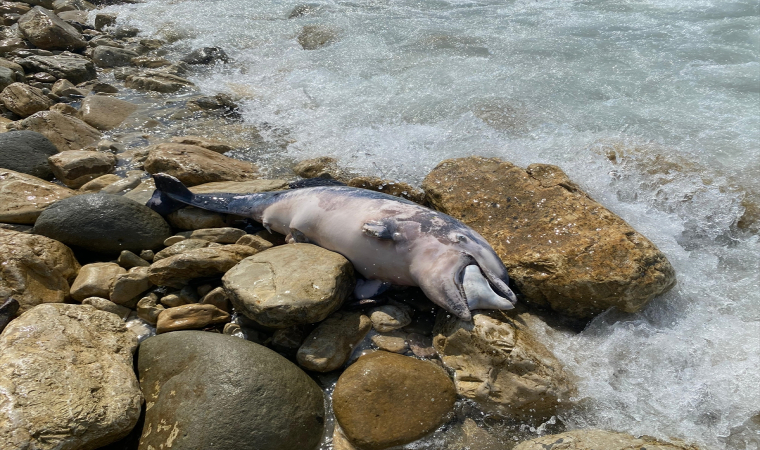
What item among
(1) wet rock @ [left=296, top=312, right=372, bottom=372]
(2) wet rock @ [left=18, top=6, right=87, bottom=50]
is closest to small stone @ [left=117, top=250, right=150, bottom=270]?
(1) wet rock @ [left=296, top=312, right=372, bottom=372]

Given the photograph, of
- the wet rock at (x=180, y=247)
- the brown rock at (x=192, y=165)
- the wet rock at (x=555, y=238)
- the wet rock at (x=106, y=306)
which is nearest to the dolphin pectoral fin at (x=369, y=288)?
Result: the wet rock at (x=555, y=238)

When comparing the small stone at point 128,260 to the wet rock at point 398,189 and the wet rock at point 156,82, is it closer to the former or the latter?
the wet rock at point 398,189

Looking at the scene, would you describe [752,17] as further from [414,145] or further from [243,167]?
[243,167]

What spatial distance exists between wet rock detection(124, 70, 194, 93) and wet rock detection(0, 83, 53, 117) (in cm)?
134

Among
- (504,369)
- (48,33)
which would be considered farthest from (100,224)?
(48,33)

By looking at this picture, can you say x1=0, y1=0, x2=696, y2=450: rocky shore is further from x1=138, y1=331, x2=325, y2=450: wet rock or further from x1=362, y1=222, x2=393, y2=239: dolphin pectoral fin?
x1=362, y1=222, x2=393, y2=239: dolphin pectoral fin

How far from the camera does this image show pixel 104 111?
21.3ft

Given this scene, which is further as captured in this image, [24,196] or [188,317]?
[24,196]

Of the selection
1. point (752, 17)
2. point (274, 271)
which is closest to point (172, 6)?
point (274, 271)

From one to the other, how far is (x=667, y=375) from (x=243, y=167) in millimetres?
4299

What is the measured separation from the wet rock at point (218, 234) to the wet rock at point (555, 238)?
172cm

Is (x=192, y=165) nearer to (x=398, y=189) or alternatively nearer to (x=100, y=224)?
(x=100, y=224)

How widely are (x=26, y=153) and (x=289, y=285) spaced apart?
3657 mm

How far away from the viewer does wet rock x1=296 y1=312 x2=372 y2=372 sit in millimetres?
3049
